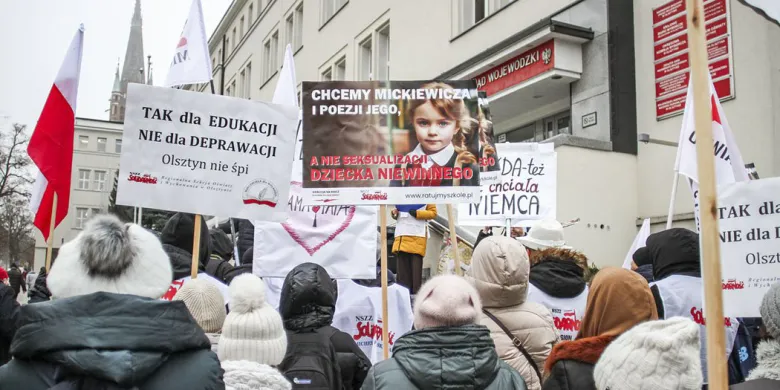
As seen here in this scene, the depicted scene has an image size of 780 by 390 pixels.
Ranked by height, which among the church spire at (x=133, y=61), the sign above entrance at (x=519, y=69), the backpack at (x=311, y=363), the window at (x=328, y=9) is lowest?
the backpack at (x=311, y=363)

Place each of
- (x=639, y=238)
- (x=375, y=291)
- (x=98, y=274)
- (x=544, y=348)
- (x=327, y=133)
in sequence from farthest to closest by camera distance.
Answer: (x=639, y=238) < (x=375, y=291) < (x=327, y=133) < (x=544, y=348) < (x=98, y=274)

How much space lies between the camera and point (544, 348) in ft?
11.4

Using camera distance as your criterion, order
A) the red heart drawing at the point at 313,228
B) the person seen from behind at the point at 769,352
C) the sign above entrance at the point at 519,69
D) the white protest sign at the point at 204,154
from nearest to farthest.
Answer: the person seen from behind at the point at 769,352
the white protest sign at the point at 204,154
the red heart drawing at the point at 313,228
the sign above entrance at the point at 519,69

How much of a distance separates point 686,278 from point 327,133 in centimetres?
249

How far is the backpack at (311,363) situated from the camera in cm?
338

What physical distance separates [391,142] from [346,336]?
164 centimetres

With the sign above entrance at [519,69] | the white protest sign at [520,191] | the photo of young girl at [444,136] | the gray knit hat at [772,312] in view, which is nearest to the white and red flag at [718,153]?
the photo of young girl at [444,136]

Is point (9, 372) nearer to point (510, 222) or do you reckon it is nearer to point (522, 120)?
point (510, 222)

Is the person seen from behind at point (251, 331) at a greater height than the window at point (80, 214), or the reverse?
the window at point (80, 214)

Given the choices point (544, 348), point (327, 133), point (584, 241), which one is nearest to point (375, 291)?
point (327, 133)

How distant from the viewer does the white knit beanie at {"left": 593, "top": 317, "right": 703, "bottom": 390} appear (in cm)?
228

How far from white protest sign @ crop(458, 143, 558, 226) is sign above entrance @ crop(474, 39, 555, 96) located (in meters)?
5.13

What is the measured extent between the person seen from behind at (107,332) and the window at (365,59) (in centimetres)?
2083

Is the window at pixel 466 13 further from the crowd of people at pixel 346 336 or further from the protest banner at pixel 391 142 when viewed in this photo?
the crowd of people at pixel 346 336
